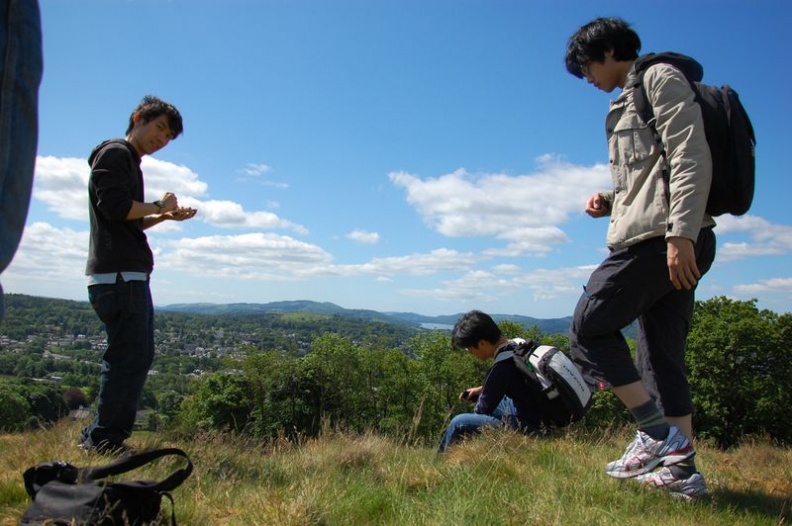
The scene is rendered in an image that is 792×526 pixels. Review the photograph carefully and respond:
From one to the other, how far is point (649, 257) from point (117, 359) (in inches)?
135

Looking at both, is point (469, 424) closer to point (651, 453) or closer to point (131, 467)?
point (651, 453)

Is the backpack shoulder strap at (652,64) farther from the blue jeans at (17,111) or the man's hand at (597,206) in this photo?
the blue jeans at (17,111)

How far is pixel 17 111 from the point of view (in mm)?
1154

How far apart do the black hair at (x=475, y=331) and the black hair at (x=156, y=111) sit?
9.85 ft

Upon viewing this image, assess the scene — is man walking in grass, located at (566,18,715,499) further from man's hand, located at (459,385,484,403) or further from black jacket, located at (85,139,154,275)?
black jacket, located at (85,139,154,275)

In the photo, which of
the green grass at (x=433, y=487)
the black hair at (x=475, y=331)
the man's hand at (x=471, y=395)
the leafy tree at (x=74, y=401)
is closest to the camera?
the green grass at (x=433, y=487)

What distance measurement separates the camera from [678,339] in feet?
10.3

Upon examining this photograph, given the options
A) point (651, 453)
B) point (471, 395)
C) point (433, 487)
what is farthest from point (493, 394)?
point (651, 453)

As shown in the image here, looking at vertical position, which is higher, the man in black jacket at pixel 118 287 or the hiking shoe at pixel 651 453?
the man in black jacket at pixel 118 287

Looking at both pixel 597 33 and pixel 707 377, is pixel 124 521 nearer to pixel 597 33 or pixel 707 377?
pixel 597 33

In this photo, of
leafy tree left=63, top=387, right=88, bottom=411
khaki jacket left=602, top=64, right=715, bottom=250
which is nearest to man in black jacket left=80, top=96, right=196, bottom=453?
leafy tree left=63, top=387, right=88, bottom=411

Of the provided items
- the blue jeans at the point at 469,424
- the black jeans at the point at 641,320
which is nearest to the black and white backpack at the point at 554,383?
the blue jeans at the point at 469,424

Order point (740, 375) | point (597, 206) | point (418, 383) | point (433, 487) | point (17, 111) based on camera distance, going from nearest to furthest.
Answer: point (17, 111) → point (433, 487) → point (597, 206) → point (740, 375) → point (418, 383)

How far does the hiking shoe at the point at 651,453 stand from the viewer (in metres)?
2.84
